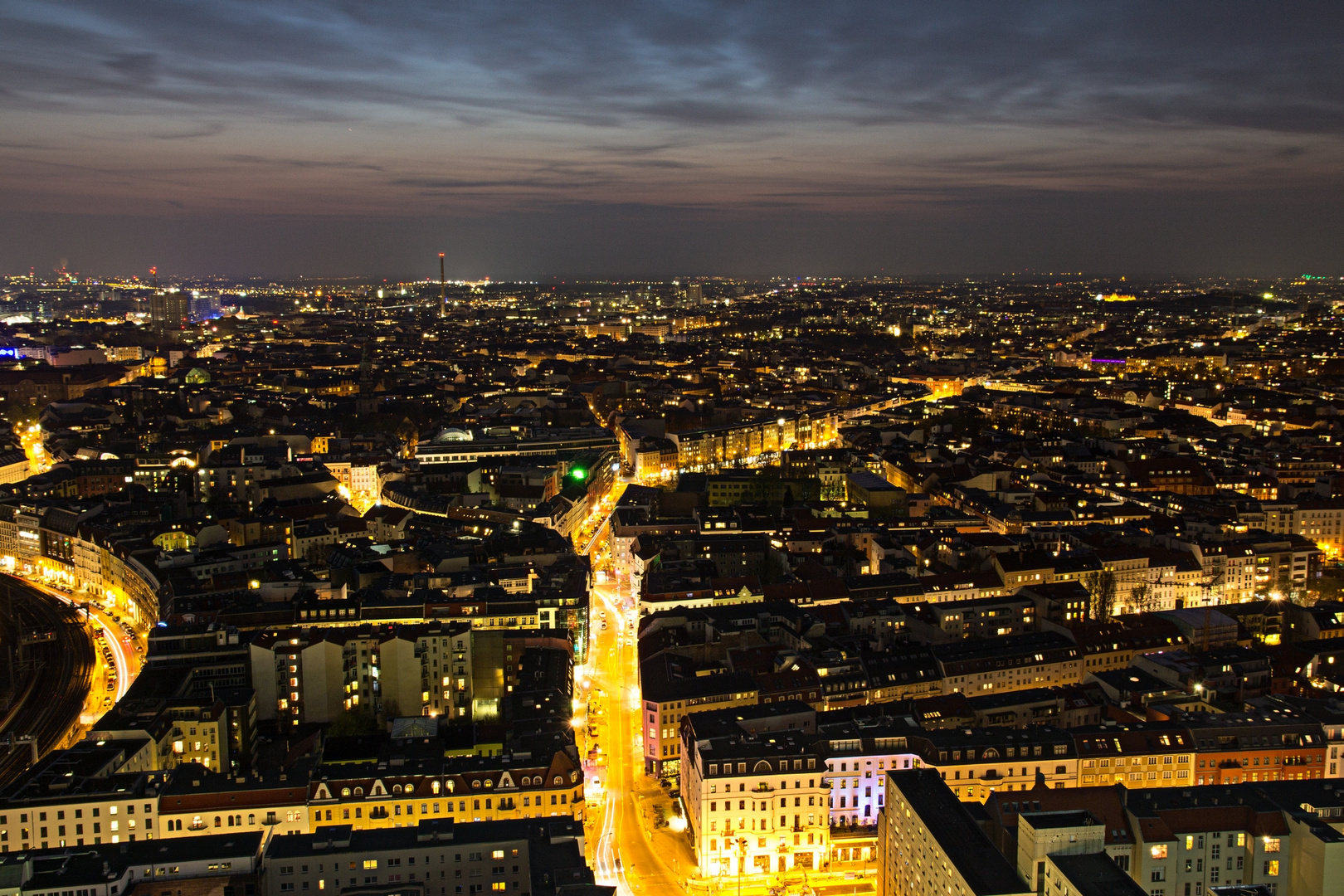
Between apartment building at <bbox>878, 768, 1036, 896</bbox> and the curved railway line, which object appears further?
the curved railway line

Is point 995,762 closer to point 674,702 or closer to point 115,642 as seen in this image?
point 674,702

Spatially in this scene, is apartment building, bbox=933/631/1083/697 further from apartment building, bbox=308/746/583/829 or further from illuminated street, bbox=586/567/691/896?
apartment building, bbox=308/746/583/829

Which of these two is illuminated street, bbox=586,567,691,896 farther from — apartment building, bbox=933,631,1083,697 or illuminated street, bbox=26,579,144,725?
illuminated street, bbox=26,579,144,725

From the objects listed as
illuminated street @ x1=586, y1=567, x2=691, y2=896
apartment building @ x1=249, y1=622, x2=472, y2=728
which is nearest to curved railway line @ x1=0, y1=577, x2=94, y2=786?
apartment building @ x1=249, y1=622, x2=472, y2=728

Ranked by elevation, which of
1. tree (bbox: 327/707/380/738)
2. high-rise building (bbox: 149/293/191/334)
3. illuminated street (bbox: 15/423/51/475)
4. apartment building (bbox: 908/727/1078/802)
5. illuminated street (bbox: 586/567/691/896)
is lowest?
illuminated street (bbox: 586/567/691/896)

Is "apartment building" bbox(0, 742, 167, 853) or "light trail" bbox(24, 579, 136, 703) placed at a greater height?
"apartment building" bbox(0, 742, 167, 853)

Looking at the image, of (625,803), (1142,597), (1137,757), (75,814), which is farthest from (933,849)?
(1142,597)

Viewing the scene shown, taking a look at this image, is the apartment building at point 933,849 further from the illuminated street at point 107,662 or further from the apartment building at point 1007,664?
the illuminated street at point 107,662

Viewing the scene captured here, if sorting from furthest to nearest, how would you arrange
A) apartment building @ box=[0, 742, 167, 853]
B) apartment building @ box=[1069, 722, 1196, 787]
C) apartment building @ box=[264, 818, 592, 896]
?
apartment building @ box=[1069, 722, 1196, 787] → apartment building @ box=[0, 742, 167, 853] → apartment building @ box=[264, 818, 592, 896]

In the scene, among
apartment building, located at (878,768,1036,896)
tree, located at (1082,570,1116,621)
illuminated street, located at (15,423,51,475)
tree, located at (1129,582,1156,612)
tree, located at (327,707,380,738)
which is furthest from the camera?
illuminated street, located at (15,423,51,475)
